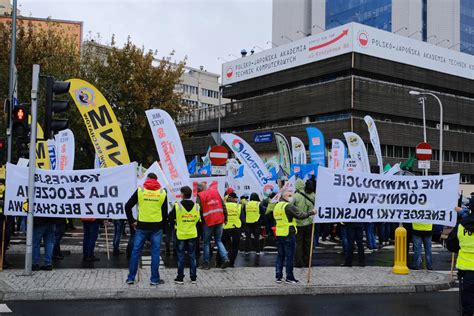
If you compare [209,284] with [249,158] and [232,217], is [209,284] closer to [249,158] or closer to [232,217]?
[232,217]

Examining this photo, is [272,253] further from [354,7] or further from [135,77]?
[354,7]

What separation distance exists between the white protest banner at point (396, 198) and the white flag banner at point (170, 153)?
136 inches

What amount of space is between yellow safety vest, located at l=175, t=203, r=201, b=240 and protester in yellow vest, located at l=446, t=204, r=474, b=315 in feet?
15.6

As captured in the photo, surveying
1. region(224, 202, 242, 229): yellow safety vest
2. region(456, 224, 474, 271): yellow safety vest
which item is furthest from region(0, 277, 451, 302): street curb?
region(456, 224, 474, 271): yellow safety vest

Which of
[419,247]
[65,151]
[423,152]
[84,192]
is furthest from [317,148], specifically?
[84,192]

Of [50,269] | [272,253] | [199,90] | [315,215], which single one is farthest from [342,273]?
[199,90]

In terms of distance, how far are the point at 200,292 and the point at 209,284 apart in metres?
0.63

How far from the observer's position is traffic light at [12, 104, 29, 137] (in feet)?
37.3

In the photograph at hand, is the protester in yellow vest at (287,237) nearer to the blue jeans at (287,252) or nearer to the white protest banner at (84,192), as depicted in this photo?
the blue jeans at (287,252)

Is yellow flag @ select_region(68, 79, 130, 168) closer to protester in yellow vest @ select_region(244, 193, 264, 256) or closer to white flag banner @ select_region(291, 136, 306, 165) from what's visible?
protester in yellow vest @ select_region(244, 193, 264, 256)

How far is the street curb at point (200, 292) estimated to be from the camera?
28.8 feet

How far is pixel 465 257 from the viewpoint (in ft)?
22.2

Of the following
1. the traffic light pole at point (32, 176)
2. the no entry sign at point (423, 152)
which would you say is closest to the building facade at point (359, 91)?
the no entry sign at point (423, 152)

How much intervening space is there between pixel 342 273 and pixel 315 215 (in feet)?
5.22
